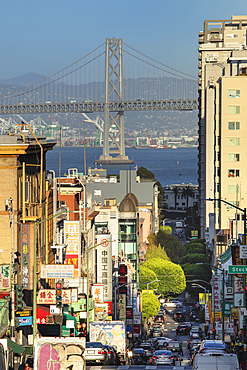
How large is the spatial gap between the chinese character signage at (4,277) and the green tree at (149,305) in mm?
45662

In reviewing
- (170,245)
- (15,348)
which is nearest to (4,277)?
(15,348)

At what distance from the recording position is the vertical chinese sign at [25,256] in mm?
31750

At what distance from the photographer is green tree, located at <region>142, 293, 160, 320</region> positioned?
74312mm

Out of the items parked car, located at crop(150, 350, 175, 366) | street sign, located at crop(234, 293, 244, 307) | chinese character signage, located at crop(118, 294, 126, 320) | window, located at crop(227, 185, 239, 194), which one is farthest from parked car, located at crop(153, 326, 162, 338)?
parked car, located at crop(150, 350, 175, 366)

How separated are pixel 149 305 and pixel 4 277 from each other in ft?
153

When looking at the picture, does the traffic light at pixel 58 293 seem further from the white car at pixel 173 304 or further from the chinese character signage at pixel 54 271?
the white car at pixel 173 304

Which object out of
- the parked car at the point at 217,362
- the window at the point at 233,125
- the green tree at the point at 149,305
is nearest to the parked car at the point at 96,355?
the parked car at the point at 217,362

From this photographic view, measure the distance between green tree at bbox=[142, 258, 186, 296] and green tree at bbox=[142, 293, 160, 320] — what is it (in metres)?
8.82

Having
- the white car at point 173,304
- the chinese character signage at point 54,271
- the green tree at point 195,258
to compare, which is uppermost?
the chinese character signage at point 54,271

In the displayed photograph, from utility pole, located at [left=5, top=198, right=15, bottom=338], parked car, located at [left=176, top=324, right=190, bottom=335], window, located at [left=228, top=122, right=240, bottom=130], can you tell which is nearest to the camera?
utility pole, located at [left=5, top=198, right=15, bottom=338]

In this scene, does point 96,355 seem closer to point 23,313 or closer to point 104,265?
point 23,313

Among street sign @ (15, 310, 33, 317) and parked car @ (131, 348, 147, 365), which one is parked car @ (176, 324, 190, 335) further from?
street sign @ (15, 310, 33, 317)

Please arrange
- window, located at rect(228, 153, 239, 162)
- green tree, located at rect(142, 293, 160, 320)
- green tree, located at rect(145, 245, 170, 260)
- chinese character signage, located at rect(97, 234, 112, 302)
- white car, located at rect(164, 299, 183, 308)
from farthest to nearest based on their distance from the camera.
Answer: green tree, located at rect(145, 245, 170, 260), white car, located at rect(164, 299, 183, 308), window, located at rect(228, 153, 239, 162), green tree, located at rect(142, 293, 160, 320), chinese character signage, located at rect(97, 234, 112, 302)

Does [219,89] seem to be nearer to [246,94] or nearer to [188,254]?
[246,94]
